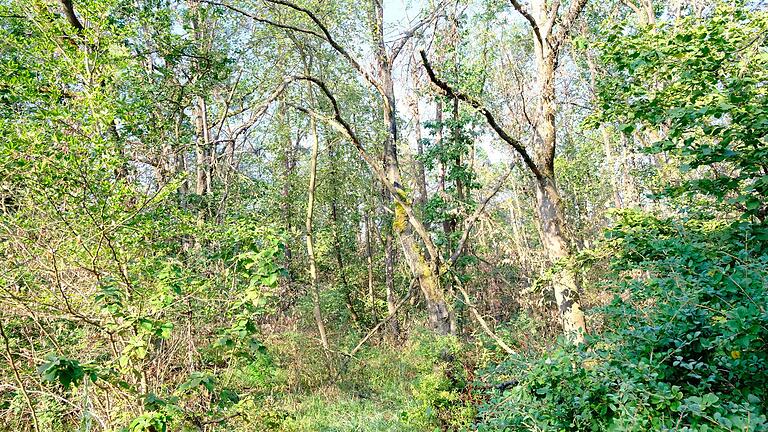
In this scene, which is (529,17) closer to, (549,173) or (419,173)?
(549,173)

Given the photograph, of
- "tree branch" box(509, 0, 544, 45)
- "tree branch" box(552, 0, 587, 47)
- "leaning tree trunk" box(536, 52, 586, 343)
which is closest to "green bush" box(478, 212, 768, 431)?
"leaning tree trunk" box(536, 52, 586, 343)

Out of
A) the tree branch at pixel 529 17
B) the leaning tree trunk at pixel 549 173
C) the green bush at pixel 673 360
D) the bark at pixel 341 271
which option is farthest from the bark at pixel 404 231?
the bark at pixel 341 271

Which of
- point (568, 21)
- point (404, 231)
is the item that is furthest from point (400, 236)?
point (568, 21)

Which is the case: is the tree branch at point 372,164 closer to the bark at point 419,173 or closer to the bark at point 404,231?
the bark at point 404,231

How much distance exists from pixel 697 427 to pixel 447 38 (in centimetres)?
530

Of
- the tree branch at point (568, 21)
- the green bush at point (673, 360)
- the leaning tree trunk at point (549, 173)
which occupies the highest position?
the tree branch at point (568, 21)

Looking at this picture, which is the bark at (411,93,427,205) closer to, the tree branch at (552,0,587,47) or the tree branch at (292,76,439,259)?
the tree branch at (292,76,439,259)

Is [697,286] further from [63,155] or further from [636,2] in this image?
[636,2]

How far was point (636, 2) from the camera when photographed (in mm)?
10203

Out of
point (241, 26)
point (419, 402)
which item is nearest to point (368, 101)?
point (241, 26)

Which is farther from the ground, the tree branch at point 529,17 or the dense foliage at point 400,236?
the tree branch at point 529,17

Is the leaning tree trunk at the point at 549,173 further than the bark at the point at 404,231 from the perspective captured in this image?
No

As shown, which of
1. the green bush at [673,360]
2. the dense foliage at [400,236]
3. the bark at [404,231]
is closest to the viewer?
the green bush at [673,360]

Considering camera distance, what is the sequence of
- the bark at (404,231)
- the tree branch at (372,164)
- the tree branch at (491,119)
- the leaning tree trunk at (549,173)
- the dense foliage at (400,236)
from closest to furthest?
1. the dense foliage at (400,236)
2. the tree branch at (491,119)
3. the leaning tree trunk at (549,173)
4. the tree branch at (372,164)
5. the bark at (404,231)
